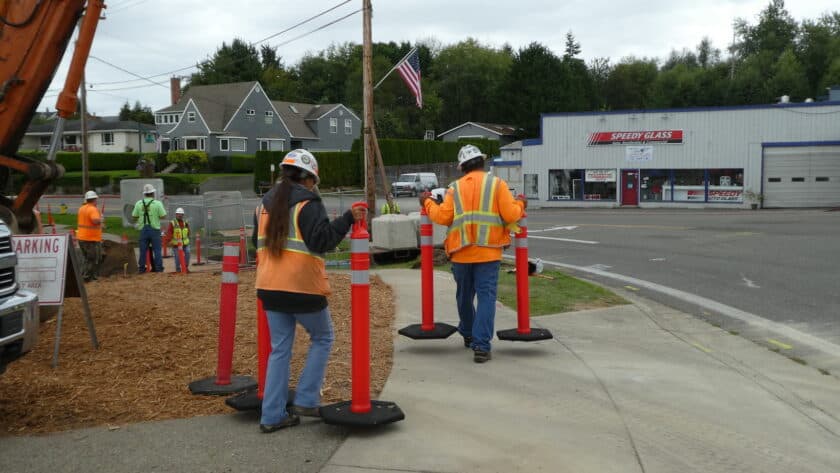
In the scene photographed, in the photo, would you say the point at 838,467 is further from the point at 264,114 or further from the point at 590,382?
the point at 264,114

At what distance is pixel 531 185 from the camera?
158 feet

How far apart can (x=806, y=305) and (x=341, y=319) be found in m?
6.53

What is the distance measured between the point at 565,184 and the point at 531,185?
7.26 feet

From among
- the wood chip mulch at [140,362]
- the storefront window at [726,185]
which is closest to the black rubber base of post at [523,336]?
the wood chip mulch at [140,362]

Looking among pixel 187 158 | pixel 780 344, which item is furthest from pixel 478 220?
pixel 187 158

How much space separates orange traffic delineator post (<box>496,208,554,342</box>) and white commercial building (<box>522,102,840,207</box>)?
37500 millimetres

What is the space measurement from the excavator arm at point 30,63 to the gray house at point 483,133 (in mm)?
74773

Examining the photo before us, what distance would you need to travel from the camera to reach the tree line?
81688 millimetres

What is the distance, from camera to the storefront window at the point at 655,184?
44000mm

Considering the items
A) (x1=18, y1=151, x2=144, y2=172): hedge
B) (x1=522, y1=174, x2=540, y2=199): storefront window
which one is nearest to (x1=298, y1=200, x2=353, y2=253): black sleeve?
(x1=522, y1=174, x2=540, y2=199): storefront window

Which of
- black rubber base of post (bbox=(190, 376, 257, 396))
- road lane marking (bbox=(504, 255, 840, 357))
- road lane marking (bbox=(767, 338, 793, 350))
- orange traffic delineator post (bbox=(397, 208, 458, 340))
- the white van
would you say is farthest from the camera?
the white van

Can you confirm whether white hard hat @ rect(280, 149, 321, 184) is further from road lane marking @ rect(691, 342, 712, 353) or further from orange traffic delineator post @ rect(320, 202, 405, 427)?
road lane marking @ rect(691, 342, 712, 353)

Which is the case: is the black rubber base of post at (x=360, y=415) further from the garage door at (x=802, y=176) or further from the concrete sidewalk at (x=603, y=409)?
the garage door at (x=802, y=176)

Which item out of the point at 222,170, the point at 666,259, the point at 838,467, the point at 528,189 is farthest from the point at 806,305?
the point at 222,170
